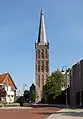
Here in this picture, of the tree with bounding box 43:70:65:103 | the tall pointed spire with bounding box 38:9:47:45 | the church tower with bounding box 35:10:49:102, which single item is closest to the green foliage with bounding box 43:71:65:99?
the tree with bounding box 43:70:65:103

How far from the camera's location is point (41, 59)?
613 ft

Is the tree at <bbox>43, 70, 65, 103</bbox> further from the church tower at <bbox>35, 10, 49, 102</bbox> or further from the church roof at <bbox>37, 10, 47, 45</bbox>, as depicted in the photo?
the church roof at <bbox>37, 10, 47, 45</bbox>

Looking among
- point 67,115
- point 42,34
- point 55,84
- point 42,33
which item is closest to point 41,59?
point 42,34

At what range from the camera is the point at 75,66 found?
98.1 meters

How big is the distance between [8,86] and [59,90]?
88.1ft

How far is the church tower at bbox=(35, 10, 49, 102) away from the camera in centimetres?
18055

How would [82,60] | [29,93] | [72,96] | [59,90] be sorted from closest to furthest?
[82,60] < [72,96] < [59,90] < [29,93]

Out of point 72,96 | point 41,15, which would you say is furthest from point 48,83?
point 41,15

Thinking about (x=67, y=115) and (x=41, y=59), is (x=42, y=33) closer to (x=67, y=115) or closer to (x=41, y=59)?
(x=41, y=59)

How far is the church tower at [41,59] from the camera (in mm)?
180550

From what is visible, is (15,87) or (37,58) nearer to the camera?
(15,87)

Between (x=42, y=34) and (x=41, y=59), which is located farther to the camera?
(x=41, y=59)

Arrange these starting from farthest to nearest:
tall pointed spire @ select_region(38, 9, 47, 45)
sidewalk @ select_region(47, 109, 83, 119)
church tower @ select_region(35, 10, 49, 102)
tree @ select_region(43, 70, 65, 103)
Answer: church tower @ select_region(35, 10, 49, 102)
tall pointed spire @ select_region(38, 9, 47, 45)
tree @ select_region(43, 70, 65, 103)
sidewalk @ select_region(47, 109, 83, 119)

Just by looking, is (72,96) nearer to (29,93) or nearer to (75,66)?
(75,66)
